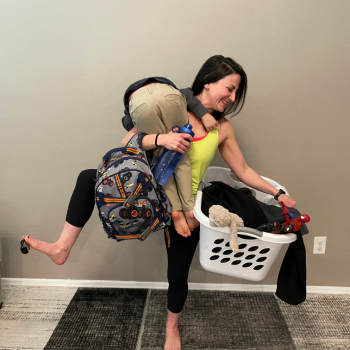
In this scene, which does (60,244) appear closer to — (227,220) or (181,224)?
(181,224)

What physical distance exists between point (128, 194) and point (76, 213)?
0.30m

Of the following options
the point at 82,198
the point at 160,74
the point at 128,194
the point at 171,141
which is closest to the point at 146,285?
the point at 82,198

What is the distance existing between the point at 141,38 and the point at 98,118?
453 mm

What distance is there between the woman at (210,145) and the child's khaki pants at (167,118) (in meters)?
0.06

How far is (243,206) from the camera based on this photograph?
1.12 metres

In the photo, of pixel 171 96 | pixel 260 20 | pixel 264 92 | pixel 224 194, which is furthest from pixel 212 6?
pixel 224 194

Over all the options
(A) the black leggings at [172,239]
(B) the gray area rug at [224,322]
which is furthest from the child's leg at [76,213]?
(B) the gray area rug at [224,322]

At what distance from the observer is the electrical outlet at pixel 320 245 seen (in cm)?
168

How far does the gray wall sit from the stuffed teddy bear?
0.62 m

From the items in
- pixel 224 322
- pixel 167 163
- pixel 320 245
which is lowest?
pixel 224 322

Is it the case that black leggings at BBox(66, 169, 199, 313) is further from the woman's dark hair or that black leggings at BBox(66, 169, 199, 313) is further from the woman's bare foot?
the woman's dark hair

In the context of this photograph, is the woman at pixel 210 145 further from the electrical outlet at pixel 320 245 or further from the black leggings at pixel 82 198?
the electrical outlet at pixel 320 245

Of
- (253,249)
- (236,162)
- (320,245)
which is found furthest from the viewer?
(320,245)

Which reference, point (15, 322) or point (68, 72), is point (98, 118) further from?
point (15, 322)
